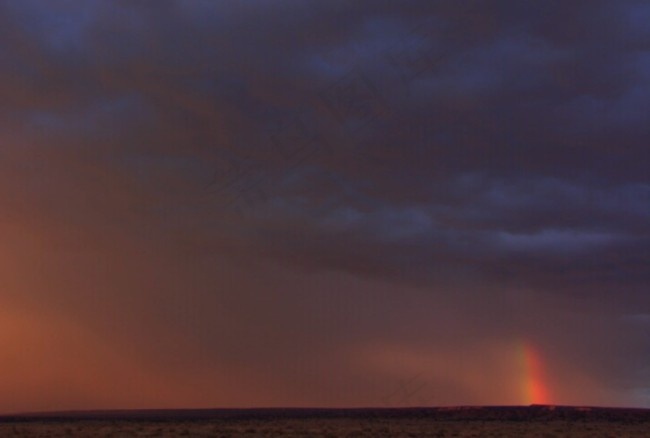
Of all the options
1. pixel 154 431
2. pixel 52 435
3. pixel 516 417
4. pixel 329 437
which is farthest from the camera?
pixel 516 417

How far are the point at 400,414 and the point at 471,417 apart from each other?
9168 mm

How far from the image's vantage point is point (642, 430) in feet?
191

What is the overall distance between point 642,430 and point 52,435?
41.3 meters

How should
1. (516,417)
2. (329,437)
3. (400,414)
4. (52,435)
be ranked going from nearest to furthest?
1. (329,437)
2. (52,435)
3. (516,417)
4. (400,414)

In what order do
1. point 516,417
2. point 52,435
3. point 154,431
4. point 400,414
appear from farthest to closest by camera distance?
point 400,414
point 516,417
point 154,431
point 52,435

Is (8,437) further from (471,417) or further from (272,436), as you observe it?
(471,417)

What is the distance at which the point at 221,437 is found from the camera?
49594mm

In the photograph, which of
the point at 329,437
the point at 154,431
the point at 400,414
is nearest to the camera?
the point at 329,437

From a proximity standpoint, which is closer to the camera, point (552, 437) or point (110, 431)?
point (552, 437)

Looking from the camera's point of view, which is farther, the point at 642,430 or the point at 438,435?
the point at 642,430

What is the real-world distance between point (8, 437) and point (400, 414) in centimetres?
4789

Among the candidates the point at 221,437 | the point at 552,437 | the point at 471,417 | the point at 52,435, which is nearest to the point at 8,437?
the point at 52,435

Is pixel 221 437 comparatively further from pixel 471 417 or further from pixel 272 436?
pixel 471 417

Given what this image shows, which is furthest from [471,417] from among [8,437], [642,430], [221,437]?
[8,437]
